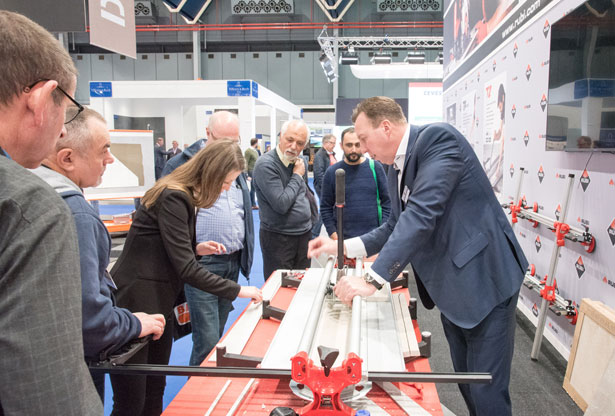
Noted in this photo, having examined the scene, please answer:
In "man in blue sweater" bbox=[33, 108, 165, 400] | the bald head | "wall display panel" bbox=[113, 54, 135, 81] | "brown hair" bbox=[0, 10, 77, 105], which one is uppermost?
"wall display panel" bbox=[113, 54, 135, 81]

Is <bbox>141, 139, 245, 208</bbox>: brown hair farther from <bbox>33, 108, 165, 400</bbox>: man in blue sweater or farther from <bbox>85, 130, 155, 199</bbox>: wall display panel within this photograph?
<bbox>85, 130, 155, 199</bbox>: wall display panel

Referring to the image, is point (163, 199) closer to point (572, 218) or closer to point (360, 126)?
point (360, 126)

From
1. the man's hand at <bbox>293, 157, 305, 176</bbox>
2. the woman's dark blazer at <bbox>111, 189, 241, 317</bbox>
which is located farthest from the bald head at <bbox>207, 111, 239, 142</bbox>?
the woman's dark blazer at <bbox>111, 189, 241, 317</bbox>

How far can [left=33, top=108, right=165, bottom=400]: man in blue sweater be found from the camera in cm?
92

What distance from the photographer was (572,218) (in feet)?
9.01

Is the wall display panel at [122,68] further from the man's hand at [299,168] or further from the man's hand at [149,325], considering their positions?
the man's hand at [149,325]

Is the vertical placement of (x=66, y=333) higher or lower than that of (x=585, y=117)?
lower

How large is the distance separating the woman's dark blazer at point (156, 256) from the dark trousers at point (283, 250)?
1228 mm

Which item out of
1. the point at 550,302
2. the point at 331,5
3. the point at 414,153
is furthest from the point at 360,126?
the point at 331,5

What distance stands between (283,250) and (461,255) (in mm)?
1480

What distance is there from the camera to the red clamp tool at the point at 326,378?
3.20ft

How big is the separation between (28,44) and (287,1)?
17.2 meters

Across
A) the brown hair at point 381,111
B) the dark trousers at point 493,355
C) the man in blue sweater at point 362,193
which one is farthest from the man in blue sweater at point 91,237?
the man in blue sweater at point 362,193

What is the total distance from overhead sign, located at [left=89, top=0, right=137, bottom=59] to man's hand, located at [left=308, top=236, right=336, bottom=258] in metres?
1.68
